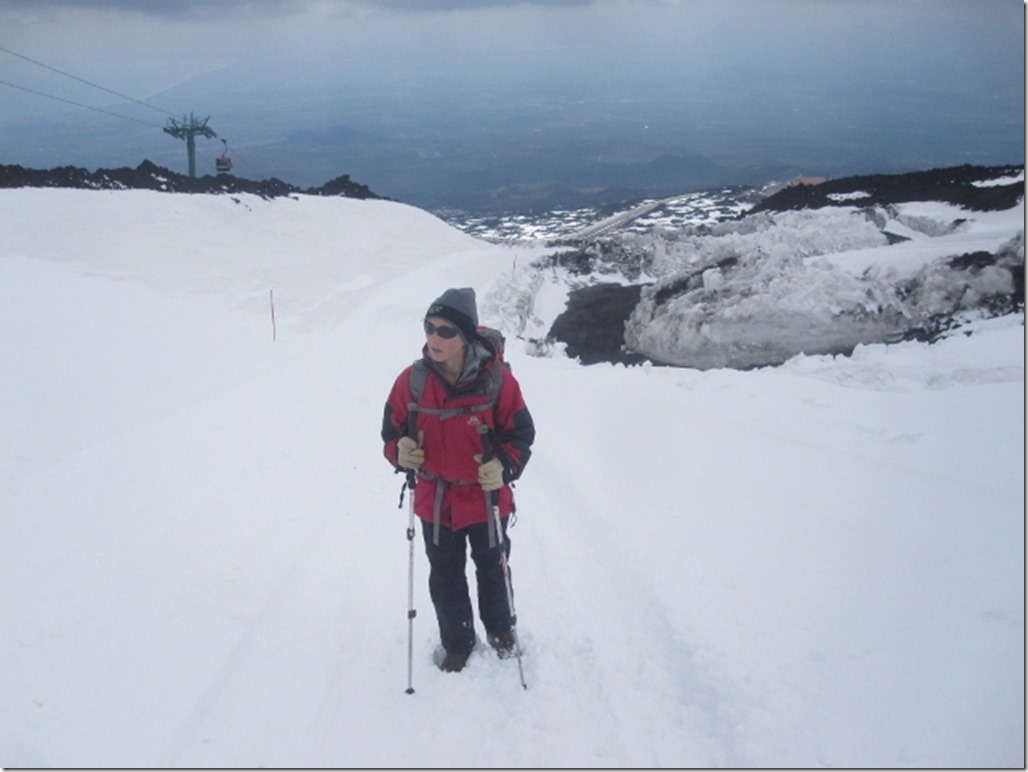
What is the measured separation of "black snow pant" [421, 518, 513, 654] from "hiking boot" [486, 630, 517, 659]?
0.04 m

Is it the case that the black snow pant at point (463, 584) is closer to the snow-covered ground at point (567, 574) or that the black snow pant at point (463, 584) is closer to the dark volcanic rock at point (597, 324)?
the snow-covered ground at point (567, 574)

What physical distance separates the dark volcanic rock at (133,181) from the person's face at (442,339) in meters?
23.4

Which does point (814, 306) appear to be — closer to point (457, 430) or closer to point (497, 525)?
point (497, 525)

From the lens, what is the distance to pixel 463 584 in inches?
154

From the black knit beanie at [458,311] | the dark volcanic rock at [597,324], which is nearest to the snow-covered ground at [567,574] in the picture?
the black knit beanie at [458,311]

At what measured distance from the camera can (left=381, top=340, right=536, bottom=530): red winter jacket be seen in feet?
11.6

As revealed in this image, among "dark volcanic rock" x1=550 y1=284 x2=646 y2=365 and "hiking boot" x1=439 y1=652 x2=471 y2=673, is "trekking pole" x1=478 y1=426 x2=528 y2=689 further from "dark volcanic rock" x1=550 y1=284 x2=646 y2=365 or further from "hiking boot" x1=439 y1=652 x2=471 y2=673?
"dark volcanic rock" x1=550 y1=284 x2=646 y2=365

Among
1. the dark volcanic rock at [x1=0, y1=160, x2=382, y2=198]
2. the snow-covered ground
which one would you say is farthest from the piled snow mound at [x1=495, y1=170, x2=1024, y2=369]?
the dark volcanic rock at [x1=0, y1=160, x2=382, y2=198]

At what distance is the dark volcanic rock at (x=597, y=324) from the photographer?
600 inches

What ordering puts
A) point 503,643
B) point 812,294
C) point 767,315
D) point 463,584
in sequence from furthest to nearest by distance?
point 767,315, point 812,294, point 503,643, point 463,584

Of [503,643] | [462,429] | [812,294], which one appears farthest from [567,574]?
[812,294]

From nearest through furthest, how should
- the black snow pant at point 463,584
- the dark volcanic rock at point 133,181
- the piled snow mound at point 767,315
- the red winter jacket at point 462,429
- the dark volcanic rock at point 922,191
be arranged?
the red winter jacket at point 462,429
the black snow pant at point 463,584
the piled snow mound at point 767,315
the dark volcanic rock at point 922,191
the dark volcanic rock at point 133,181

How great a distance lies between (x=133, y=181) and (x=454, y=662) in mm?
26768

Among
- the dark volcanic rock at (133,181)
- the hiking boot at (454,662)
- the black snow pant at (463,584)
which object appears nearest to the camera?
the black snow pant at (463,584)
